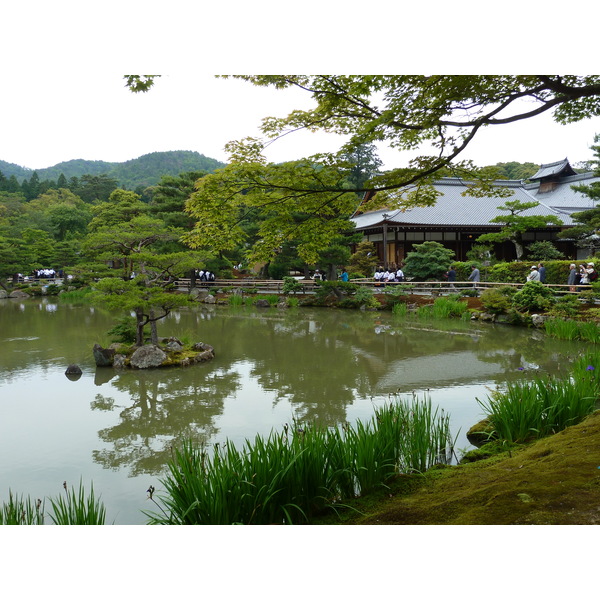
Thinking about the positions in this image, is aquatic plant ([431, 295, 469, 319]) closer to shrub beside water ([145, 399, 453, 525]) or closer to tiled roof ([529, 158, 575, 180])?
tiled roof ([529, 158, 575, 180])

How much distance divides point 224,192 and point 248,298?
14.4 metres

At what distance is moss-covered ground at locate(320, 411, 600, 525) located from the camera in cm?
227

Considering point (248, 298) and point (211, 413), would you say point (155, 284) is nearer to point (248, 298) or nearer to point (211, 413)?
point (211, 413)

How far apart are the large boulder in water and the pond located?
0.35 m

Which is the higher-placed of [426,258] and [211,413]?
[426,258]

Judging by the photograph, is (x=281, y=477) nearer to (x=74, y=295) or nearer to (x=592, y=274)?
(x=592, y=274)

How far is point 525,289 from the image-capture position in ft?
38.1

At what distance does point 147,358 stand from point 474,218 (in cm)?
1493

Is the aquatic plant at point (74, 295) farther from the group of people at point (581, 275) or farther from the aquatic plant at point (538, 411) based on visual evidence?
the aquatic plant at point (538, 411)

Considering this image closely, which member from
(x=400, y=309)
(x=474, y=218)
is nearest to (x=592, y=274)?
(x=400, y=309)

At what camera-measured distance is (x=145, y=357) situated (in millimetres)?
7805

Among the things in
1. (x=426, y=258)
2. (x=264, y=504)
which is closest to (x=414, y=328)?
(x=426, y=258)

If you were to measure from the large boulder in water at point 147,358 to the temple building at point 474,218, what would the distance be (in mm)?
11966

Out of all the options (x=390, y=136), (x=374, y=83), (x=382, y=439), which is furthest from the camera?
(x=390, y=136)
